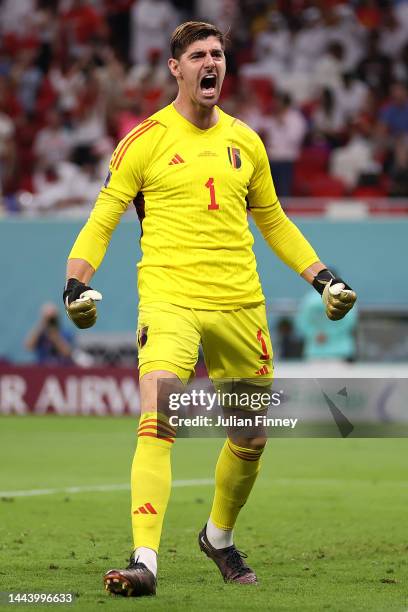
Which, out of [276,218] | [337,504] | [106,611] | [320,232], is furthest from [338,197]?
[106,611]

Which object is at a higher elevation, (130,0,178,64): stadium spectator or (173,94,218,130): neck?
→ (130,0,178,64): stadium spectator

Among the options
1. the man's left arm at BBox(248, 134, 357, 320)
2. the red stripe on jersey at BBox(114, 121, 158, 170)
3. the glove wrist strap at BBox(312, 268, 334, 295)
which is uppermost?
the red stripe on jersey at BBox(114, 121, 158, 170)

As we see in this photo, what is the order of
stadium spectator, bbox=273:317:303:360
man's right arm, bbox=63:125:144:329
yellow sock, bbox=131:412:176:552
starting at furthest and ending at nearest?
1. stadium spectator, bbox=273:317:303:360
2. man's right arm, bbox=63:125:144:329
3. yellow sock, bbox=131:412:176:552

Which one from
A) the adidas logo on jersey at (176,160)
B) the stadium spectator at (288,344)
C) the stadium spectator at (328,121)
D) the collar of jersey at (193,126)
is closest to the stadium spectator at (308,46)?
the stadium spectator at (328,121)

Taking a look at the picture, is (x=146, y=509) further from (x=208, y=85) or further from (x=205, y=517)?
(x=205, y=517)

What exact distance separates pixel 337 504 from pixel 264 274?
866 cm

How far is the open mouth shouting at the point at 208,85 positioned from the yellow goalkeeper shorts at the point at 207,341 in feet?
3.38

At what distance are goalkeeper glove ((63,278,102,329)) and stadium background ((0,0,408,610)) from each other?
5.13 m

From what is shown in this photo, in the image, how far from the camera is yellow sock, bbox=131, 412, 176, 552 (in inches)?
237

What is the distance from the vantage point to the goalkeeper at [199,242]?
6477 mm

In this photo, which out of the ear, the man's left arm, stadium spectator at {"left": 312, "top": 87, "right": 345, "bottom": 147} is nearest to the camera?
the ear

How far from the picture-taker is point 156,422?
6.12 meters

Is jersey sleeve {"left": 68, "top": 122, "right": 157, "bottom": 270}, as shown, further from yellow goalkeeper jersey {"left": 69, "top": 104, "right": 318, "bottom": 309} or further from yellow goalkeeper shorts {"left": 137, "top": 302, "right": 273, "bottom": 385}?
yellow goalkeeper shorts {"left": 137, "top": 302, "right": 273, "bottom": 385}

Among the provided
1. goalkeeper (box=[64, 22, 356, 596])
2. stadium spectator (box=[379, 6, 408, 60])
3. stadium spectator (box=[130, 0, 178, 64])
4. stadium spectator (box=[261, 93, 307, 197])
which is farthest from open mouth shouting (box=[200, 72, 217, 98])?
stadium spectator (box=[130, 0, 178, 64])
